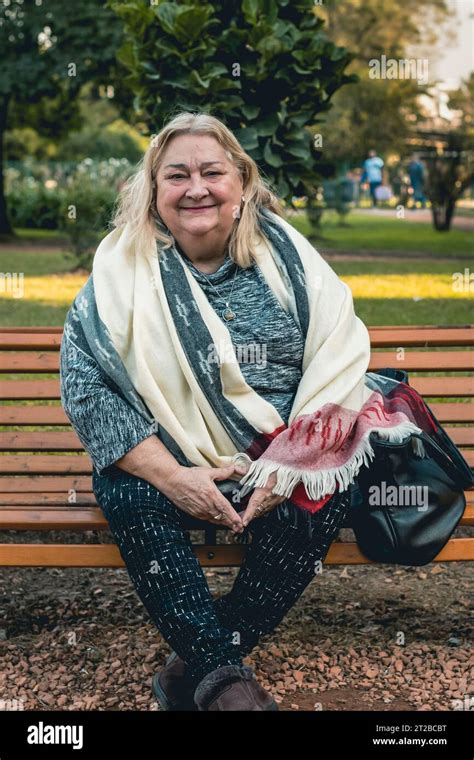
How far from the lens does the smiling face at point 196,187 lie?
336cm

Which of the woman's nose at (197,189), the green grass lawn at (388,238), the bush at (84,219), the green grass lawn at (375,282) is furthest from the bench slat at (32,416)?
the green grass lawn at (388,238)

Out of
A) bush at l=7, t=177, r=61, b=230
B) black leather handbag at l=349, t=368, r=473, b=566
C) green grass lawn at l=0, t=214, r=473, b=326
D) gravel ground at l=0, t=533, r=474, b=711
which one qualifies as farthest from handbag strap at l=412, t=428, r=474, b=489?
bush at l=7, t=177, r=61, b=230

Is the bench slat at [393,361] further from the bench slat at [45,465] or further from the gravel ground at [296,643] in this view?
the gravel ground at [296,643]

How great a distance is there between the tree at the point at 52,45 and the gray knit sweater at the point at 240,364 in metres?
15.0

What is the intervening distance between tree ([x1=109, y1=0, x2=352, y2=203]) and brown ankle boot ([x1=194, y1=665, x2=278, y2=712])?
296cm

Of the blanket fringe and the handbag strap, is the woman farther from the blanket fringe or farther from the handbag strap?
the handbag strap

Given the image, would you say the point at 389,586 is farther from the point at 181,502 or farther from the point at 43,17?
the point at 43,17

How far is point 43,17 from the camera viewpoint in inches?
760

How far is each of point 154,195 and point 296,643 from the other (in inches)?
65.0

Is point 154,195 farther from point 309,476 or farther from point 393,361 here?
point 393,361

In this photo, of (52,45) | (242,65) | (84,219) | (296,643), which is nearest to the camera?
(296,643)

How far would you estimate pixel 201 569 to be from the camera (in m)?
3.07

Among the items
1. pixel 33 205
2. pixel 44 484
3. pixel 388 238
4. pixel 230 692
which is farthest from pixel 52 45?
pixel 230 692
